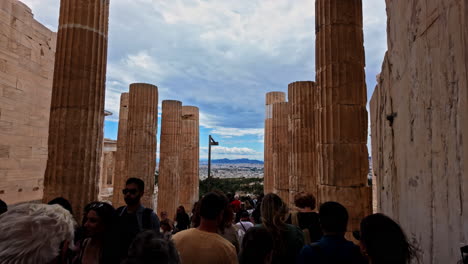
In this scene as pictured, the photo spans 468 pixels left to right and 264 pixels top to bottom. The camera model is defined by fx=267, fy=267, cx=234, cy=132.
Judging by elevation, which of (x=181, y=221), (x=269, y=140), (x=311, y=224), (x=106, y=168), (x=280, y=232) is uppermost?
(x=269, y=140)

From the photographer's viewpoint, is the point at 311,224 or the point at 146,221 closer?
the point at 146,221

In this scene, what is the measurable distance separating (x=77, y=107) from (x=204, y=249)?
5.72 meters

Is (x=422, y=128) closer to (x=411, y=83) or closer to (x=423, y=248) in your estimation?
(x=411, y=83)

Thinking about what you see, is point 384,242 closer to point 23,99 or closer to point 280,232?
point 280,232

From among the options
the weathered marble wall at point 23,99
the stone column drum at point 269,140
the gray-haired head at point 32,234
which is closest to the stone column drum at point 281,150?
the stone column drum at point 269,140

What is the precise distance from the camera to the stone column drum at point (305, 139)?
36.7 ft

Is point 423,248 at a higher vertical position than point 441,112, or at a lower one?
lower

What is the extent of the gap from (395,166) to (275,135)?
12639 millimetres

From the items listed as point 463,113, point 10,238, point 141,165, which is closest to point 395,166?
point 463,113

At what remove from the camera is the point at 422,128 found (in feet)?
8.42

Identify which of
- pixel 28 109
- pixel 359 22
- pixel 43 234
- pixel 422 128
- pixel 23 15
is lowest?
pixel 43 234

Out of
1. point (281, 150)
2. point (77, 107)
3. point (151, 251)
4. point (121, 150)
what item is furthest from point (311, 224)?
point (121, 150)

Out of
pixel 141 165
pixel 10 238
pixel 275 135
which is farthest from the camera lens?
pixel 275 135

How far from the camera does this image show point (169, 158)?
16.0 meters
